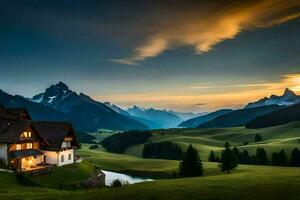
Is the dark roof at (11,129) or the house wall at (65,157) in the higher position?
the dark roof at (11,129)

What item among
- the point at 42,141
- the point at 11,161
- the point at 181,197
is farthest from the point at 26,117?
the point at 181,197

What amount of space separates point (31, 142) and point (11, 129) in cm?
609

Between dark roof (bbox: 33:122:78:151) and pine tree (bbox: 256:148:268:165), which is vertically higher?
dark roof (bbox: 33:122:78:151)

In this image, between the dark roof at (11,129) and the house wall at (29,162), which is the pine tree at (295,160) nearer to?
the house wall at (29,162)

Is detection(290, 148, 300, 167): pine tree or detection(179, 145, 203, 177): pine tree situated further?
detection(290, 148, 300, 167): pine tree

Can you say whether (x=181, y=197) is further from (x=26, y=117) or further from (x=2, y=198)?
(x=26, y=117)

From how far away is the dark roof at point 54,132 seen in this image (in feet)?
299

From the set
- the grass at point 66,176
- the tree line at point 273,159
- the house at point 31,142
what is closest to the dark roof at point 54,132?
the house at point 31,142

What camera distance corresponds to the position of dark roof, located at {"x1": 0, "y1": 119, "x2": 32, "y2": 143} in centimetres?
7858

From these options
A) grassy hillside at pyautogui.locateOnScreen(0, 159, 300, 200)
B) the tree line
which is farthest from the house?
the tree line

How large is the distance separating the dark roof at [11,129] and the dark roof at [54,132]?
792 cm

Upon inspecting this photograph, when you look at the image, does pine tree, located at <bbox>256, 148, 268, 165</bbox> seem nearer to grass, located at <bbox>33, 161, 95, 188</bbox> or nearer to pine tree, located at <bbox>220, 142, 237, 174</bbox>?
pine tree, located at <bbox>220, 142, 237, 174</bbox>

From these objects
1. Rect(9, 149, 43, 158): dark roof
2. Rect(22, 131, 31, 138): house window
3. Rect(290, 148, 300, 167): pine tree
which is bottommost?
Rect(290, 148, 300, 167): pine tree

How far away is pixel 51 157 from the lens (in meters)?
90.4
